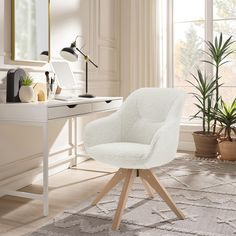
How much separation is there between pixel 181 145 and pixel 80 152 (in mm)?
1427

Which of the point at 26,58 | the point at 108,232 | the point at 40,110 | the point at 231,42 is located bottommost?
the point at 108,232

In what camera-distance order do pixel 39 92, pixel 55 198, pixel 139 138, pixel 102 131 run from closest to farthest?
pixel 102 131 < pixel 139 138 < pixel 55 198 < pixel 39 92

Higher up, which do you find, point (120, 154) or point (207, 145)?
point (120, 154)

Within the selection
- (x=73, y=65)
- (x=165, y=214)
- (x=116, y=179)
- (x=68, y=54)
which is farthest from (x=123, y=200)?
(x=73, y=65)

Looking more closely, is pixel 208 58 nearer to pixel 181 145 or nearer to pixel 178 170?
pixel 181 145

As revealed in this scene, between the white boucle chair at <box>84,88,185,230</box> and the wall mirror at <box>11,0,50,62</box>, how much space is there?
37.0 inches

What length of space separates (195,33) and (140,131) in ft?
8.43

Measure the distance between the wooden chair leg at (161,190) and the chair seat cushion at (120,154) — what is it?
0.56 feet

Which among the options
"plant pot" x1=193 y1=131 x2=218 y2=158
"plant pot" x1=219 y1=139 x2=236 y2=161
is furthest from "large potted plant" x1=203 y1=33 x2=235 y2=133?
"plant pot" x1=219 y1=139 x2=236 y2=161

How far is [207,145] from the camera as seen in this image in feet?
14.4

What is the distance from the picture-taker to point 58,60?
12.1 feet

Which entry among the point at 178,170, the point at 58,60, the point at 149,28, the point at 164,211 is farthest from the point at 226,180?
the point at 149,28

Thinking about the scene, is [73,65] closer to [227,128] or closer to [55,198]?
[55,198]

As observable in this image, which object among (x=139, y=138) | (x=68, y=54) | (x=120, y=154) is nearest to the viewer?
(x=120, y=154)
